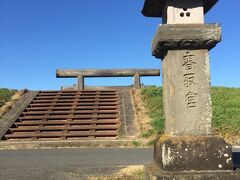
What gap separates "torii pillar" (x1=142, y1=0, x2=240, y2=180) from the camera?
→ 5000mm

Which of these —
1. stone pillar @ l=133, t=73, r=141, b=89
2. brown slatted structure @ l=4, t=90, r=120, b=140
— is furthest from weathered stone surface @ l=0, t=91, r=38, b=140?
stone pillar @ l=133, t=73, r=141, b=89

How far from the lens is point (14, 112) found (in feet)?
48.7

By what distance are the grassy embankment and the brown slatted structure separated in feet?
4.33

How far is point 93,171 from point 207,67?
3314mm

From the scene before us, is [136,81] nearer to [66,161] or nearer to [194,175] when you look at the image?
[66,161]

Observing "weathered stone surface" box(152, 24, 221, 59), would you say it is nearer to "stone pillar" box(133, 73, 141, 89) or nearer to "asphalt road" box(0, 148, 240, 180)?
"asphalt road" box(0, 148, 240, 180)

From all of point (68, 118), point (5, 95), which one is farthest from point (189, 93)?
point (5, 95)

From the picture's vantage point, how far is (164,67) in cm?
570

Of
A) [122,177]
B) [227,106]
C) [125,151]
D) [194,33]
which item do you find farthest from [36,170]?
[227,106]

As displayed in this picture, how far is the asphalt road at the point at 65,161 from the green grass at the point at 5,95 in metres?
5.83

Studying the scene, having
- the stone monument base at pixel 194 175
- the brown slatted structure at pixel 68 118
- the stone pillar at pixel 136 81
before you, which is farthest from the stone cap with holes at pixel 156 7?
the stone pillar at pixel 136 81

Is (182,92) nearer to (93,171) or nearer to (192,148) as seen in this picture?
(192,148)

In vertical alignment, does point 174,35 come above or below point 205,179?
above

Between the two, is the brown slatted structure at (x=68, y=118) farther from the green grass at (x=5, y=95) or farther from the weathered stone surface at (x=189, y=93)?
the weathered stone surface at (x=189, y=93)
